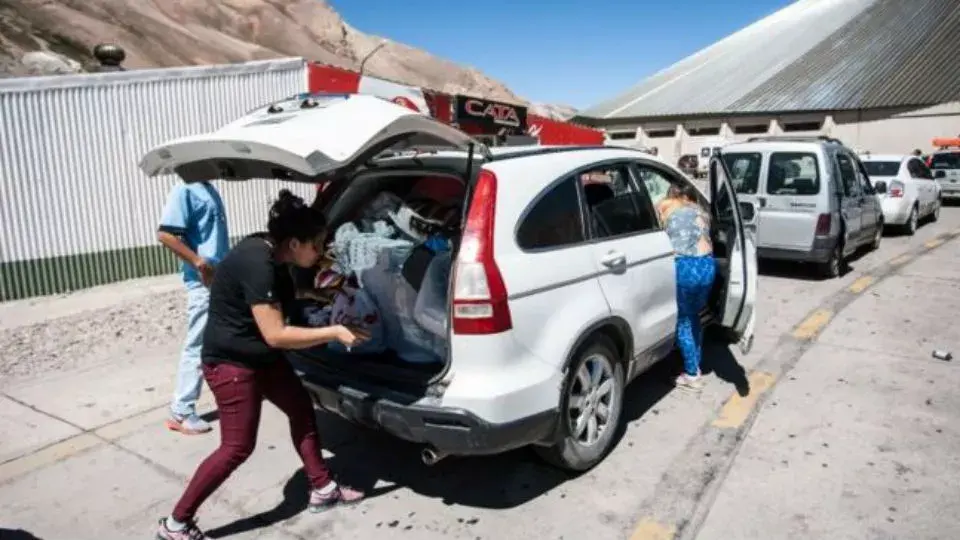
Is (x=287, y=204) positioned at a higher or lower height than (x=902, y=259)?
higher

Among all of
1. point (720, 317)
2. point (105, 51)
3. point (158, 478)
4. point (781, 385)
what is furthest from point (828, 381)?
point (105, 51)

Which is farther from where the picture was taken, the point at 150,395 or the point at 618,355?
the point at 150,395

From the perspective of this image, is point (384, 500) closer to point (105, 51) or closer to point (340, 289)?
point (340, 289)

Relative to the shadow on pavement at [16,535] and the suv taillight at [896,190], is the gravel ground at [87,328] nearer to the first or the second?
the shadow on pavement at [16,535]

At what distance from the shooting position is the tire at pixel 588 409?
3.41 m

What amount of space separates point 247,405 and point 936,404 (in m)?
4.49

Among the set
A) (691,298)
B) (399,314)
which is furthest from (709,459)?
(399,314)

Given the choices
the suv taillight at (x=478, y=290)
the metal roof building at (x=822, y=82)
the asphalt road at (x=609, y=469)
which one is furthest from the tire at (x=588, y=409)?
the metal roof building at (x=822, y=82)

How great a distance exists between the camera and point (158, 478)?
12.2 feet

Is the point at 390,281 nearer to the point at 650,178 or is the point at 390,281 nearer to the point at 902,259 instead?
the point at 650,178

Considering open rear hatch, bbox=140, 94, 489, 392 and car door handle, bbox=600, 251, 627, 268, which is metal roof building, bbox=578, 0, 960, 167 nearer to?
car door handle, bbox=600, 251, 627, 268

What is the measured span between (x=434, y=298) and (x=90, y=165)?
7305 millimetres

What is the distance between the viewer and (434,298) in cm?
337

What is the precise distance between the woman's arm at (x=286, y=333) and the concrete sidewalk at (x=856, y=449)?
1.90 metres
